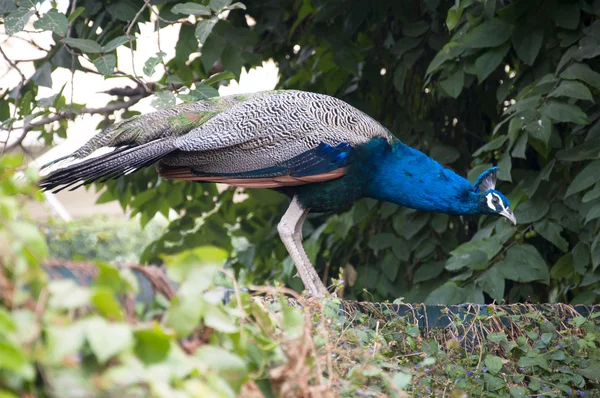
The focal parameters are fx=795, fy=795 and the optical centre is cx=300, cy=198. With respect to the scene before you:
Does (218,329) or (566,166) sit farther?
(566,166)

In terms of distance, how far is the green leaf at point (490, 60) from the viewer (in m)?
2.83

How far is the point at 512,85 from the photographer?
2998 millimetres

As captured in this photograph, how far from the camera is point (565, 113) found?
257 centimetres

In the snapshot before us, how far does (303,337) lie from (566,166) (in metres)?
2.06

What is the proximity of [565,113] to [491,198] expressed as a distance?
417 millimetres

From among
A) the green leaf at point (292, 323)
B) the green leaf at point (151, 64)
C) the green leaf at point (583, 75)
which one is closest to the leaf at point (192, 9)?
the green leaf at point (151, 64)

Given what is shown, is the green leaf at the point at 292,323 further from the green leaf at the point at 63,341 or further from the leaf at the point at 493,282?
the leaf at the point at 493,282

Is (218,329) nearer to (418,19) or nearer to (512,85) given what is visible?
(512,85)

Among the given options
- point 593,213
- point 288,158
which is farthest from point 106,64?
point 593,213

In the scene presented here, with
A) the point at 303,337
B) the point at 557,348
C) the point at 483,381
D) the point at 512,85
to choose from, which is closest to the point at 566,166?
the point at 512,85

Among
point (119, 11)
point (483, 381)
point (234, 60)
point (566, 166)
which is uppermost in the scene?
point (119, 11)

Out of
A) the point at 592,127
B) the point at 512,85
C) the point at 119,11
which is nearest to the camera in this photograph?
the point at 592,127

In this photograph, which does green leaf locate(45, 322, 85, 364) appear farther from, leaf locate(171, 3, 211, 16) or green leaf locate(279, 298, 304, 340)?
Result: leaf locate(171, 3, 211, 16)

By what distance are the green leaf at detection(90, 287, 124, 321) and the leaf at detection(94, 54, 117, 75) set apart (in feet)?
6.85
